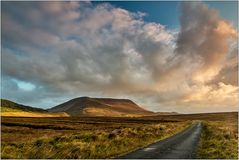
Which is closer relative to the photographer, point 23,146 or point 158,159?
point 158,159

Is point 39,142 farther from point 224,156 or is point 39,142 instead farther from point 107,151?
point 224,156

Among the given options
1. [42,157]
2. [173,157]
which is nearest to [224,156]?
[173,157]

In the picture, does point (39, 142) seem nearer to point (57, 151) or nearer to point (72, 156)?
point (57, 151)

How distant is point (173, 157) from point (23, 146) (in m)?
12.8

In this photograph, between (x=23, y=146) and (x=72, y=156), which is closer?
(x=72, y=156)

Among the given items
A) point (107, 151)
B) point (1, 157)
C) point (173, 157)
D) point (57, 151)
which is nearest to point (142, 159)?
point (173, 157)

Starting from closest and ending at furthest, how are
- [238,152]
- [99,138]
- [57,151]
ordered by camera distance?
1. [57,151]
2. [238,152]
3. [99,138]

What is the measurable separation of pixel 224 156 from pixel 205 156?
1.62 meters

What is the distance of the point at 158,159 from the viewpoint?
2020 cm

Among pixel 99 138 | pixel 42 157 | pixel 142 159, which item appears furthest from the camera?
pixel 99 138

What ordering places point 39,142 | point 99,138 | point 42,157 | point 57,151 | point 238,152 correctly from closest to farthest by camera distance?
point 42,157 < point 57,151 < point 238,152 < point 39,142 < point 99,138

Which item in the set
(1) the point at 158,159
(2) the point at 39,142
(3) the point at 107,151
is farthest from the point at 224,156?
(2) the point at 39,142

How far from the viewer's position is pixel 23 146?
85.9ft

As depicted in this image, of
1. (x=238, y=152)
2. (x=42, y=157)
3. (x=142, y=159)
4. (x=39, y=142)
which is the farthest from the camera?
(x=39, y=142)
